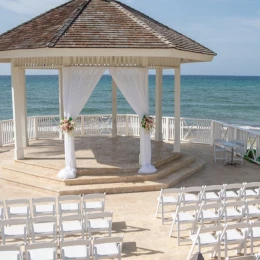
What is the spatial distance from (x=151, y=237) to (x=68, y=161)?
4.11m

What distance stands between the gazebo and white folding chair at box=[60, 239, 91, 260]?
15.3ft

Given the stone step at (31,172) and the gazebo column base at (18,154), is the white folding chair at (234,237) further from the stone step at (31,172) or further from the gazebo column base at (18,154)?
the gazebo column base at (18,154)

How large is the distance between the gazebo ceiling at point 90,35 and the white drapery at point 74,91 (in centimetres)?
77

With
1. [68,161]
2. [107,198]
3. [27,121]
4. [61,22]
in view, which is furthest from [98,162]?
[27,121]

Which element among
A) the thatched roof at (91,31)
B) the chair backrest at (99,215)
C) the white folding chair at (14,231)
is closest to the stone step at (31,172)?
the thatched roof at (91,31)

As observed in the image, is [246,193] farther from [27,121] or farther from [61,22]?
[27,121]

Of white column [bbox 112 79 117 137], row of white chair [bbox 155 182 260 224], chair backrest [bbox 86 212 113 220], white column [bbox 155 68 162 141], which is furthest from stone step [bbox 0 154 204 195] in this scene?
white column [bbox 112 79 117 137]

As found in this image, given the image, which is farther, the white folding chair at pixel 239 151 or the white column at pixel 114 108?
the white column at pixel 114 108

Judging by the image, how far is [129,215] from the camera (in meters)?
8.57

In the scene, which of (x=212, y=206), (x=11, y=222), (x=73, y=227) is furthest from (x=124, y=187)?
(x=11, y=222)

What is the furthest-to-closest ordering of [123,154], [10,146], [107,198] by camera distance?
[10,146] → [123,154] → [107,198]

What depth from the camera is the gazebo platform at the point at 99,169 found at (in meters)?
10.4

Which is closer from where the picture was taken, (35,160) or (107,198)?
(107,198)

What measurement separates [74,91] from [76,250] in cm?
556
